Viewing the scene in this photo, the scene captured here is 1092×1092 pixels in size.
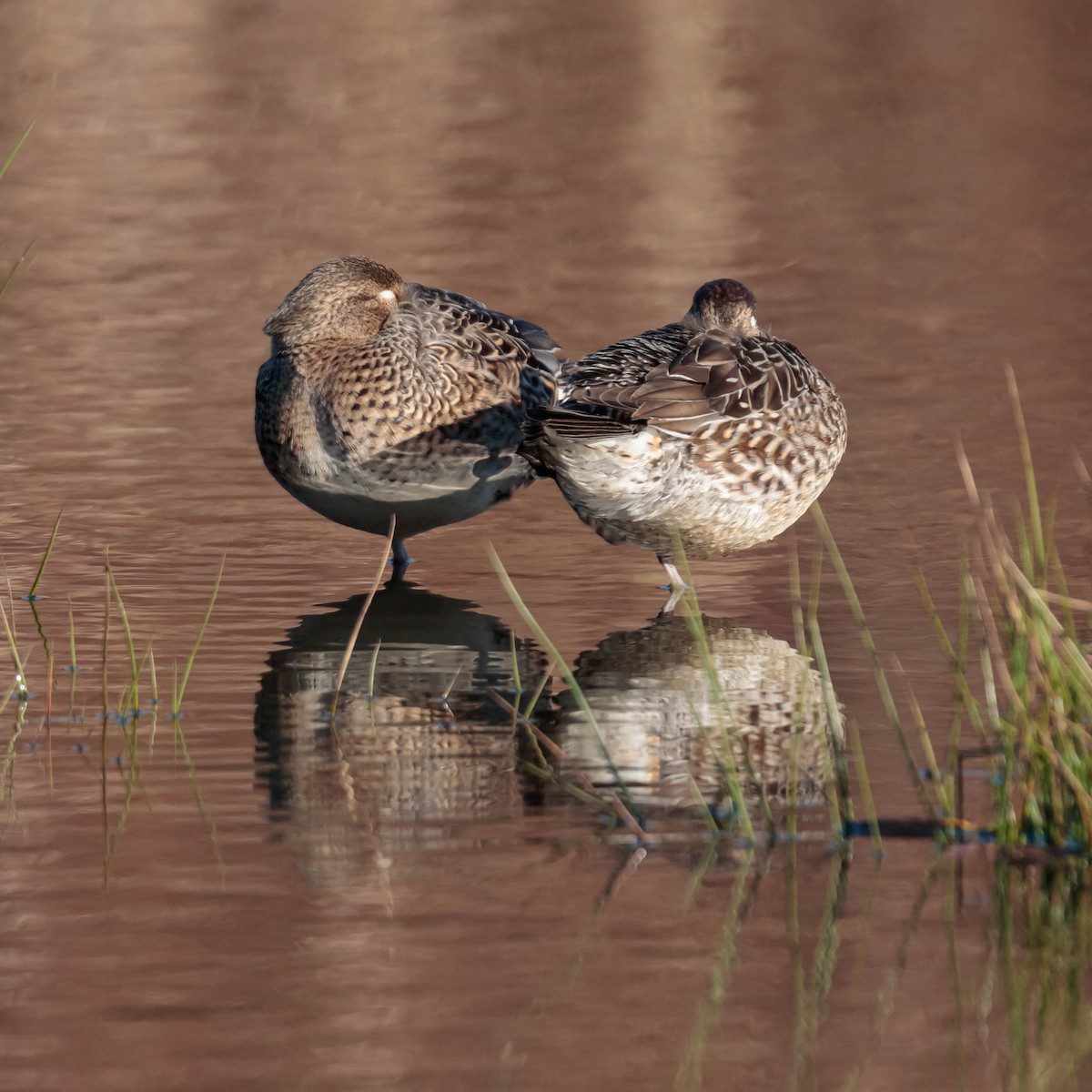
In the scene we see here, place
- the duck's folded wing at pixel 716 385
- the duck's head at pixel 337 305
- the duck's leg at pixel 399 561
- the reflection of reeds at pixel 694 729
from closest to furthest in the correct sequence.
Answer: the reflection of reeds at pixel 694 729 < the duck's folded wing at pixel 716 385 < the duck's head at pixel 337 305 < the duck's leg at pixel 399 561

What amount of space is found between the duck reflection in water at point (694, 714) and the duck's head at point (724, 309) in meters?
1.38

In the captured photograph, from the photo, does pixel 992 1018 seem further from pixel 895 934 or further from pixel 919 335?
pixel 919 335

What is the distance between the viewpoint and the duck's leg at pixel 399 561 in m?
8.82

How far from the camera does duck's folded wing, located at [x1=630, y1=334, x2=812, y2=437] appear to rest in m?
7.57

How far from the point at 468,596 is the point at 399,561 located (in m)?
0.52

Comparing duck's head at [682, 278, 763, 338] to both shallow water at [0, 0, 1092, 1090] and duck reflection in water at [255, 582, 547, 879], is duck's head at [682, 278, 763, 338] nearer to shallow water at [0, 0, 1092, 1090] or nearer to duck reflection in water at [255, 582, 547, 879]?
shallow water at [0, 0, 1092, 1090]

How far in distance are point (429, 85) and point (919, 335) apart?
12.7m

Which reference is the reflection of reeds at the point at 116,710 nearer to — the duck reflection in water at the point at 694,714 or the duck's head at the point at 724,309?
the duck reflection in water at the point at 694,714

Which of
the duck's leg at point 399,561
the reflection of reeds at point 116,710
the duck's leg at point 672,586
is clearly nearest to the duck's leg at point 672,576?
the duck's leg at point 672,586

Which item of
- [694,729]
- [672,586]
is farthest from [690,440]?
[694,729]

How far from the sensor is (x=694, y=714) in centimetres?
548

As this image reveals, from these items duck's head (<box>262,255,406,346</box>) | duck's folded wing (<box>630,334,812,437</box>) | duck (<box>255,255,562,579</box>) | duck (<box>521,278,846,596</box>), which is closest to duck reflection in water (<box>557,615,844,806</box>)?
duck (<box>521,278,846,596</box>)

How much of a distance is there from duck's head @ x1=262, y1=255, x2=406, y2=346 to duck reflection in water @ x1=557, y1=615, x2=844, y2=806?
6.04ft

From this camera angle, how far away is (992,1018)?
4.29 metres
